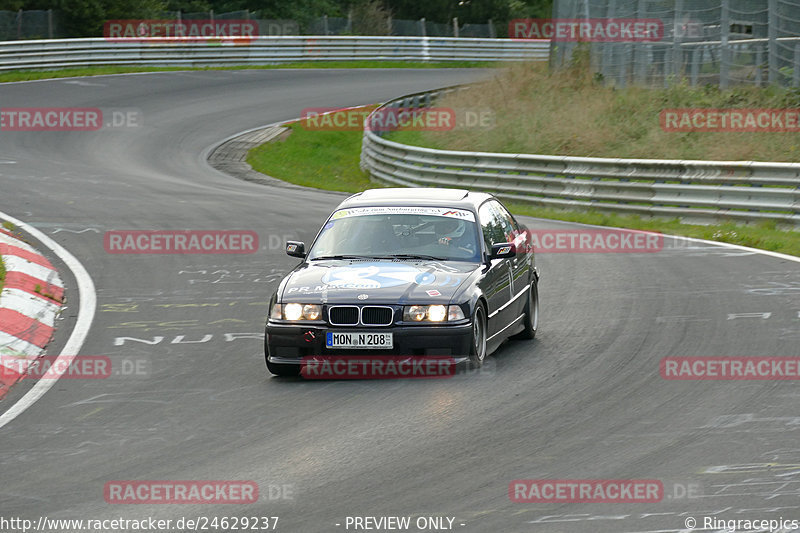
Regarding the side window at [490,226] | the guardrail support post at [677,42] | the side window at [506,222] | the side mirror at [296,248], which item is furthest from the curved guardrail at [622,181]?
the side mirror at [296,248]

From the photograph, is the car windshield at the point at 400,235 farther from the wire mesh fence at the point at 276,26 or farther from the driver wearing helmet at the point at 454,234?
the wire mesh fence at the point at 276,26

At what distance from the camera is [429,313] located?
9500 mm

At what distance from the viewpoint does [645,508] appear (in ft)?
20.5

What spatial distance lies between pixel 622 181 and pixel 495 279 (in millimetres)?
13072

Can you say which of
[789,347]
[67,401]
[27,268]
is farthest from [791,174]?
[67,401]

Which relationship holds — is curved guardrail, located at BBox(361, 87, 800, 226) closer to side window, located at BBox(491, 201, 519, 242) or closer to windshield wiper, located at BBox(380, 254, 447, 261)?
side window, located at BBox(491, 201, 519, 242)

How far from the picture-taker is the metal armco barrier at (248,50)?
42.1 meters

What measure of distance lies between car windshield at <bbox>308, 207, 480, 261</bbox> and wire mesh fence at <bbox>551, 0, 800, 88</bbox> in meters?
18.1

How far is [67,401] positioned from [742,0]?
22.3m

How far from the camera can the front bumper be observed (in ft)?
30.9

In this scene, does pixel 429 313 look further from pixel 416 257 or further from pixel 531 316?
pixel 531 316
